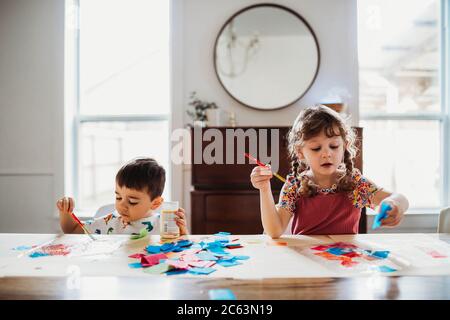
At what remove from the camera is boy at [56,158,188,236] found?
1.31m

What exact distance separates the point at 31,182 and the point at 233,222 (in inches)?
75.0

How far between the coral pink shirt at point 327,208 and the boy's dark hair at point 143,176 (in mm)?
471

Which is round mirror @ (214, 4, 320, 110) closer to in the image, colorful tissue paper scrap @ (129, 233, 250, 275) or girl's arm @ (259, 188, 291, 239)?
girl's arm @ (259, 188, 291, 239)

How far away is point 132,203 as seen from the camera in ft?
4.42

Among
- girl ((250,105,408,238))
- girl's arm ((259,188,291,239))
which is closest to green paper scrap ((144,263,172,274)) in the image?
girl's arm ((259,188,291,239))

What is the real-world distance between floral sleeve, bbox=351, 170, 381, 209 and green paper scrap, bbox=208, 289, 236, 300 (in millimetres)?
866

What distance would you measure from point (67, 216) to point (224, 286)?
2.78 ft

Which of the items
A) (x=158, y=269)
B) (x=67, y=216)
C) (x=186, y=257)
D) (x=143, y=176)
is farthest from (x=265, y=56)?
(x=158, y=269)

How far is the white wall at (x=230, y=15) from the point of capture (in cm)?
301

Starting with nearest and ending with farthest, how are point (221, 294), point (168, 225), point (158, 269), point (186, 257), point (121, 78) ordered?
point (221, 294)
point (158, 269)
point (186, 257)
point (168, 225)
point (121, 78)

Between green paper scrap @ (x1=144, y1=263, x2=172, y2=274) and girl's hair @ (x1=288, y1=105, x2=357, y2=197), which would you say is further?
girl's hair @ (x1=288, y1=105, x2=357, y2=197)

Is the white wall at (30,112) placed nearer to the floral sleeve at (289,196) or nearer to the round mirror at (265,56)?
the round mirror at (265,56)

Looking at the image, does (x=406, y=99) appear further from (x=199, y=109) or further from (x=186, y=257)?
(x=186, y=257)

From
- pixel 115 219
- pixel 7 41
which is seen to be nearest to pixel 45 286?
pixel 115 219
